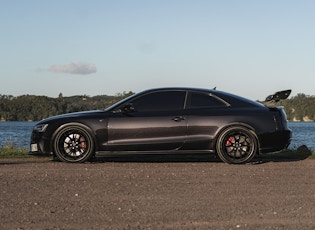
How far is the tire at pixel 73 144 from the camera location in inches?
395

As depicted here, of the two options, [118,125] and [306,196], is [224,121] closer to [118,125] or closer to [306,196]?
[118,125]

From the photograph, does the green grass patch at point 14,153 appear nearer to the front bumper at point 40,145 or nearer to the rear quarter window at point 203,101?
the front bumper at point 40,145

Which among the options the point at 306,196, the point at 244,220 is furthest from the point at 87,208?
the point at 306,196

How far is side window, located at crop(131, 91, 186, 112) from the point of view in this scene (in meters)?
10.3

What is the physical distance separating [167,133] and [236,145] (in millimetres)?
1306

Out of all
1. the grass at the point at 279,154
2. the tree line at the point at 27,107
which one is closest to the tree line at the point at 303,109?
the tree line at the point at 27,107

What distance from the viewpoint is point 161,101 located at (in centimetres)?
1036

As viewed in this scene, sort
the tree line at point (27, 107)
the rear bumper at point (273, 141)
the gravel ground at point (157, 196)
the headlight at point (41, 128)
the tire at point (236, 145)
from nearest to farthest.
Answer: the gravel ground at point (157, 196), the tire at point (236, 145), the rear bumper at point (273, 141), the headlight at point (41, 128), the tree line at point (27, 107)

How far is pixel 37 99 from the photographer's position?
104 meters

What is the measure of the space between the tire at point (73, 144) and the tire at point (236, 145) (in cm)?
242

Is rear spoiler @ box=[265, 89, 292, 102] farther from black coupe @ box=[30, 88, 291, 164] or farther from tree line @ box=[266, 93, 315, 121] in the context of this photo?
tree line @ box=[266, 93, 315, 121]

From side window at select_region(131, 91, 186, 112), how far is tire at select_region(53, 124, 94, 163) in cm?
112

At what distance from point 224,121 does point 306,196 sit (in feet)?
12.4

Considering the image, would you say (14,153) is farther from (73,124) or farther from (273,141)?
(273,141)
